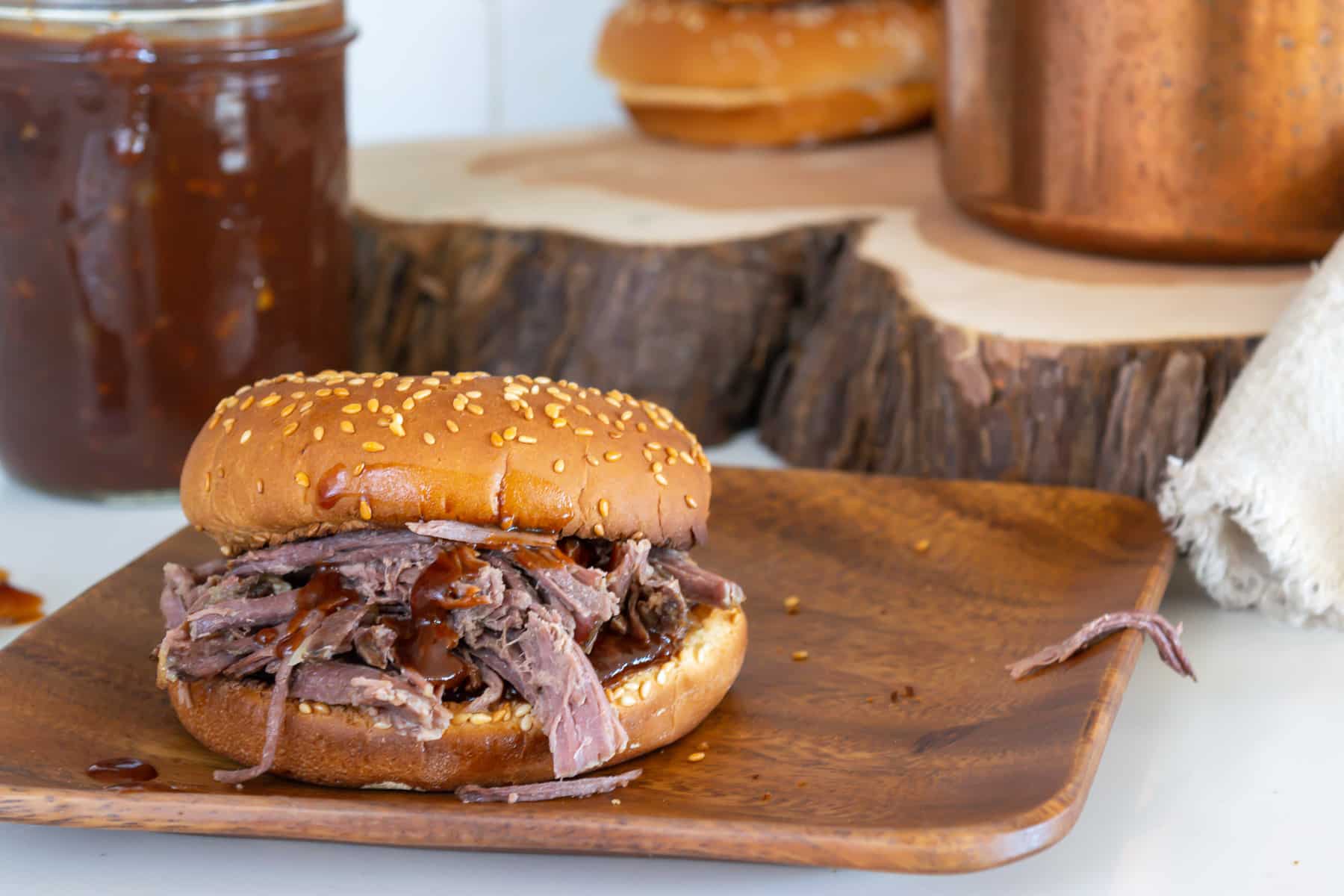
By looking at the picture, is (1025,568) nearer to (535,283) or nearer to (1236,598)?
(1236,598)

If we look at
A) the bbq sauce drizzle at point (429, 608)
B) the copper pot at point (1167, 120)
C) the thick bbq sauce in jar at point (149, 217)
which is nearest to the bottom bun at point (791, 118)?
the copper pot at point (1167, 120)

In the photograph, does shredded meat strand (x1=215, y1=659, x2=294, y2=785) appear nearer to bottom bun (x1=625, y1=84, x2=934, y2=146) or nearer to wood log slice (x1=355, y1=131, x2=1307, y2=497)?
wood log slice (x1=355, y1=131, x2=1307, y2=497)

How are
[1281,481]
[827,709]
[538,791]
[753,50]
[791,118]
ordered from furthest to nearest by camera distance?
1. [791,118]
2. [753,50]
3. [1281,481]
4. [827,709]
5. [538,791]

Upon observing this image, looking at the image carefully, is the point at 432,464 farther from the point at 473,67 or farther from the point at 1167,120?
the point at 473,67

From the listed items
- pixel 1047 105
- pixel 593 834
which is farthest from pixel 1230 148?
pixel 593 834

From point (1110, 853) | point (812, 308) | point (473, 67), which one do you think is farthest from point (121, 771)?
point (473, 67)

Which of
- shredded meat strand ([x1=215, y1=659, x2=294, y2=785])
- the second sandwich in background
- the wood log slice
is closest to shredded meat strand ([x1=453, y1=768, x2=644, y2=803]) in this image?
shredded meat strand ([x1=215, y1=659, x2=294, y2=785])

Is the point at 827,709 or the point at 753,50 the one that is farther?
the point at 753,50
